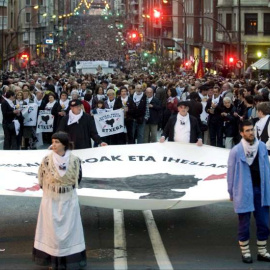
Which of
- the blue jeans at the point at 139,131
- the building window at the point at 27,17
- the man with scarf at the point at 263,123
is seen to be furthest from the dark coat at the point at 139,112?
the building window at the point at 27,17

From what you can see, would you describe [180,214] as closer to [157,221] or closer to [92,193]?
[157,221]

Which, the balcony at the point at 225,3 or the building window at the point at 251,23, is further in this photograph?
the balcony at the point at 225,3

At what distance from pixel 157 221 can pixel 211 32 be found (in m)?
66.8

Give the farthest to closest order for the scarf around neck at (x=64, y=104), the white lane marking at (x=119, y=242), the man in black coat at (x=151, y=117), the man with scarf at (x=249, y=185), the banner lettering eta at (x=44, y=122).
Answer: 1. the banner lettering eta at (x=44, y=122)
2. the scarf around neck at (x=64, y=104)
3. the man in black coat at (x=151, y=117)
4. the white lane marking at (x=119, y=242)
5. the man with scarf at (x=249, y=185)

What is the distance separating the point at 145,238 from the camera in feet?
36.5

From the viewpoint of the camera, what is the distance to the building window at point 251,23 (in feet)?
217

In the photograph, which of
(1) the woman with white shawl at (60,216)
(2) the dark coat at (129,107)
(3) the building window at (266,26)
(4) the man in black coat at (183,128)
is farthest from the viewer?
(3) the building window at (266,26)

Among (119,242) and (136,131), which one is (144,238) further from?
(136,131)

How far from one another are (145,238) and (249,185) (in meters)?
1.93

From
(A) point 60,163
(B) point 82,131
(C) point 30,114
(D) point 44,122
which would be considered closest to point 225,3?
(D) point 44,122

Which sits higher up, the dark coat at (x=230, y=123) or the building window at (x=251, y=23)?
the building window at (x=251, y=23)

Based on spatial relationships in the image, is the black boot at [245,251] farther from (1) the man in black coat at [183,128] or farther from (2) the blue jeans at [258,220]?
(1) the man in black coat at [183,128]

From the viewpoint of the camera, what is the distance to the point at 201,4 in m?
85.0

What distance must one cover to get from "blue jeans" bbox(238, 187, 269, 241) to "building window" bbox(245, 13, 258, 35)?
57377 mm
